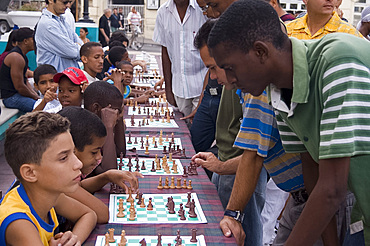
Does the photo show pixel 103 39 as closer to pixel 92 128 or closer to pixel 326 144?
pixel 92 128

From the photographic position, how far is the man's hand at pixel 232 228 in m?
2.22

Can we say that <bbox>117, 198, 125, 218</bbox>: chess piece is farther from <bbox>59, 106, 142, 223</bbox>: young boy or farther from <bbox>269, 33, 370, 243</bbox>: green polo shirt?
<bbox>269, 33, 370, 243</bbox>: green polo shirt

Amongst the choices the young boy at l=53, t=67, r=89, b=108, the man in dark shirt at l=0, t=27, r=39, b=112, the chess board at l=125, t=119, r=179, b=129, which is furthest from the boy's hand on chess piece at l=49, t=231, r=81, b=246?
the man in dark shirt at l=0, t=27, r=39, b=112

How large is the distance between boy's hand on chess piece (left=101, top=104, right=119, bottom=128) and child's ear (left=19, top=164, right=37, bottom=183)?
1.22m

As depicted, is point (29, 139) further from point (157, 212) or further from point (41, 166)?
point (157, 212)

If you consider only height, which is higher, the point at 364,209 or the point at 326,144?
the point at 326,144

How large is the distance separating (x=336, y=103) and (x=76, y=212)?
4.34 feet

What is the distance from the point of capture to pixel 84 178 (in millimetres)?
2918

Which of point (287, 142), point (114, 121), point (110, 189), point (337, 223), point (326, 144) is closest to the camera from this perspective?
point (326, 144)

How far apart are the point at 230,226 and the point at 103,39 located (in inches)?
642

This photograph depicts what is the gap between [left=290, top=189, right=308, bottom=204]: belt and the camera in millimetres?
2301

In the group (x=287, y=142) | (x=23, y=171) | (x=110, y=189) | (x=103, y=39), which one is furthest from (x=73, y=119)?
(x=103, y=39)

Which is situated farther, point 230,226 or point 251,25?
point 230,226

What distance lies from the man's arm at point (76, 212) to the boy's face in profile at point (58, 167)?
0.78ft
